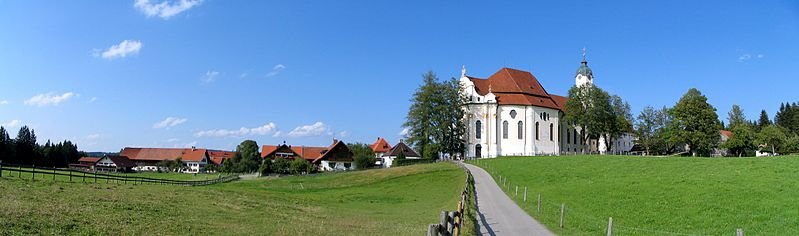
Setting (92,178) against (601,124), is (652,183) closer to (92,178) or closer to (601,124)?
(92,178)

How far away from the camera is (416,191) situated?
4334 centimetres

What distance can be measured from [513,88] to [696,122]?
88.8 feet

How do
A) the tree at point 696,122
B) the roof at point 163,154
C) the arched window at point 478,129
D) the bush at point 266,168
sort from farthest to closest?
the roof at point 163,154, the bush at point 266,168, the arched window at point 478,129, the tree at point 696,122

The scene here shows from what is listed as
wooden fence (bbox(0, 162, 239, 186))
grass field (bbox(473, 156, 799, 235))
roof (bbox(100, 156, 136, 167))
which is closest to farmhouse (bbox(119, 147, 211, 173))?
roof (bbox(100, 156, 136, 167))

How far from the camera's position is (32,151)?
11050 centimetres

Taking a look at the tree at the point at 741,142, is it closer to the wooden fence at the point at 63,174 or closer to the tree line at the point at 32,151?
the wooden fence at the point at 63,174

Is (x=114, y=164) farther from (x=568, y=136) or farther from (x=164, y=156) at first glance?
(x=568, y=136)

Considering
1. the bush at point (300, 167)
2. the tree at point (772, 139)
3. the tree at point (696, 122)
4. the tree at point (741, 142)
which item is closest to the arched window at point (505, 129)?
the tree at point (696, 122)

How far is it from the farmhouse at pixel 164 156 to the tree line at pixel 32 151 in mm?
12609

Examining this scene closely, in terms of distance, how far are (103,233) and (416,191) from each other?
101 ft

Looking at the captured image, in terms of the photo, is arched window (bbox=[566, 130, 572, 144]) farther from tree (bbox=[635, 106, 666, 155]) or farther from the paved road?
the paved road

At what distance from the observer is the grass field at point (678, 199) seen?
19.3 m

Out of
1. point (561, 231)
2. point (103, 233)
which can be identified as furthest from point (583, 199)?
point (103, 233)

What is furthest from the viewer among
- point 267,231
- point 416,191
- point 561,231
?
point 416,191
